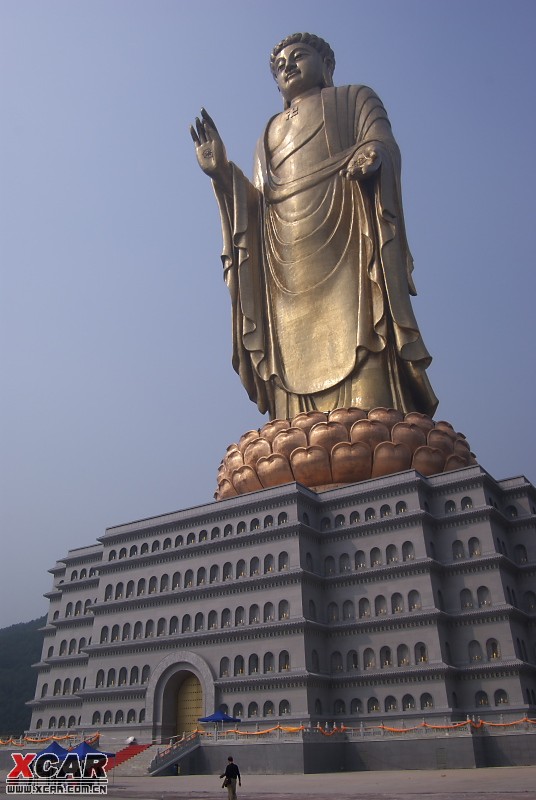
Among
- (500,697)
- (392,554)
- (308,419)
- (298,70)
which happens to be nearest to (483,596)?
(500,697)

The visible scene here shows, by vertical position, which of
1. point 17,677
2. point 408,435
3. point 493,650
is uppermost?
point 408,435

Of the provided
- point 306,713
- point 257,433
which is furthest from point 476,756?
point 257,433

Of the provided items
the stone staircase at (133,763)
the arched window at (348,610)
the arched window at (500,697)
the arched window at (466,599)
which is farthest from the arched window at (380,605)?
the stone staircase at (133,763)

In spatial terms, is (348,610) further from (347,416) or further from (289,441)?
(347,416)

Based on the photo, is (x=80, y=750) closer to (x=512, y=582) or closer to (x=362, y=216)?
(x=512, y=582)

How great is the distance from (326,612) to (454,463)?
8.09 meters

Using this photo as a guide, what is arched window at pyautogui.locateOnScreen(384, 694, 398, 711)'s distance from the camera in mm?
24375

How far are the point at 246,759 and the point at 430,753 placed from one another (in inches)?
221

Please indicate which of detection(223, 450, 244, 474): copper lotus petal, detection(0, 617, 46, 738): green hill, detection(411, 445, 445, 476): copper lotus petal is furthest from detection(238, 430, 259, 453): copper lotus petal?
detection(0, 617, 46, 738): green hill

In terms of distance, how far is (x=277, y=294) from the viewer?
3578 cm

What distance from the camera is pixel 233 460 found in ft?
106

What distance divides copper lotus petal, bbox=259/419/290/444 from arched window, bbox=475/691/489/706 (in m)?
12.9

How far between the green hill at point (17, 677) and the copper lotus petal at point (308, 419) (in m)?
33.1

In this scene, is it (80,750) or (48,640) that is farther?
(48,640)
